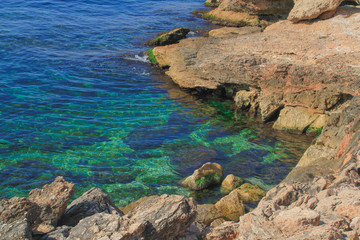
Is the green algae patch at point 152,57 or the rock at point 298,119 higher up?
the green algae patch at point 152,57

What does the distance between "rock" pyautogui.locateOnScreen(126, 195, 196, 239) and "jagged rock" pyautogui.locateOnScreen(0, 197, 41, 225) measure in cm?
162

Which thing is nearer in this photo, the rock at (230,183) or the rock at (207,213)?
the rock at (207,213)

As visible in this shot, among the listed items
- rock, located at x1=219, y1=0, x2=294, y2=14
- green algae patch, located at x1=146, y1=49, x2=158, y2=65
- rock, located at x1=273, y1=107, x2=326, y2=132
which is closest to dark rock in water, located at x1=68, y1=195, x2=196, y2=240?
rock, located at x1=273, y1=107, x2=326, y2=132

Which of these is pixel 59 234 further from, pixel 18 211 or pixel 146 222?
pixel 146 222

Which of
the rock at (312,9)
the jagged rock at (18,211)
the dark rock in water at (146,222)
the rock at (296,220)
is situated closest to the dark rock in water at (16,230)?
the jagged rock at (18,211)

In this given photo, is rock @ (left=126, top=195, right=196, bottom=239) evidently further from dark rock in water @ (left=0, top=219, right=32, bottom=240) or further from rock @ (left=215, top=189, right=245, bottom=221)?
rock @ (left=215, top=189, right=245, bottom=221)

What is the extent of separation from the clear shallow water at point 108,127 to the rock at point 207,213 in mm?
1287

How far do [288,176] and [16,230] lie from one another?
734cm

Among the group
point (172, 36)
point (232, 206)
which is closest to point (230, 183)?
point (232, 206)

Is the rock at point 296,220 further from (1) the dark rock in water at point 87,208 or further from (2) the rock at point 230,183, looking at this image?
(2) the rock at point 230,183

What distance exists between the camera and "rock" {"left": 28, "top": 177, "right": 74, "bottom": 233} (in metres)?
6.41

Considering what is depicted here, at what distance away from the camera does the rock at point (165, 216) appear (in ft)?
20.4

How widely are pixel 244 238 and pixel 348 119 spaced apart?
660 centimetres

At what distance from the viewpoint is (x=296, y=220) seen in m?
6.07
